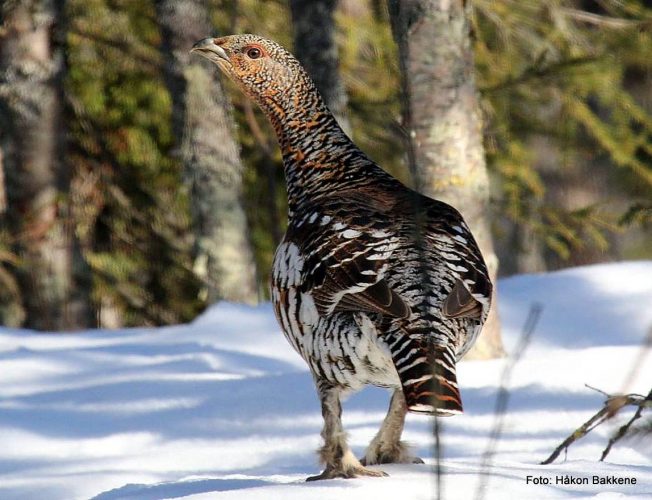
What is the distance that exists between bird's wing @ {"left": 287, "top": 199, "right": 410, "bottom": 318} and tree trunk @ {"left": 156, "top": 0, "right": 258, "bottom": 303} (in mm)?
5616

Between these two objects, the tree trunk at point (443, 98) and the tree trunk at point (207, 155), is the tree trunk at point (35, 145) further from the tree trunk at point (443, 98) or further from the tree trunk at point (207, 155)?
the tree trunk at point (443, 98)

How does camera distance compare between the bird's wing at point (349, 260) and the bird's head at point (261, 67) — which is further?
the bird's head at point (261, 67)

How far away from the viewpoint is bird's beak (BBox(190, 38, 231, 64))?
491cm

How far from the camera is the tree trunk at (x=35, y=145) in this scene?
378 inches

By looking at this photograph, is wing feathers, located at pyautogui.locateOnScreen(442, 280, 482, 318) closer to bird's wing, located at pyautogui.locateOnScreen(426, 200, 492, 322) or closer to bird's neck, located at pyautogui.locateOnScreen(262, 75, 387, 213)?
bird's wing, located at pyautogui.locateOnScreen(426, 200, 492, 322)

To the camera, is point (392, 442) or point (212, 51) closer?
point (392, 442)

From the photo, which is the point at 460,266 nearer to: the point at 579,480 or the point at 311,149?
the point at 579,480

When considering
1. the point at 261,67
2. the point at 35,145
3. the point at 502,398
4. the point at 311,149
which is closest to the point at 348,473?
the point at 502,398

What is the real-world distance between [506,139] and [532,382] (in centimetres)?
548

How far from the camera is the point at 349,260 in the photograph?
3625 millimetres

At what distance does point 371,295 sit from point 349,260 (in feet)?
0.72

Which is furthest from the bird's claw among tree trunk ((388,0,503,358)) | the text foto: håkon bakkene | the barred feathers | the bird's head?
tree trunk ((388,0,503,358))

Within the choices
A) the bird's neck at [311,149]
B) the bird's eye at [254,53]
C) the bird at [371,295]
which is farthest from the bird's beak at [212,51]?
the bird at [371,295]

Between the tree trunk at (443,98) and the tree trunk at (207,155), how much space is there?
3.46 meters
